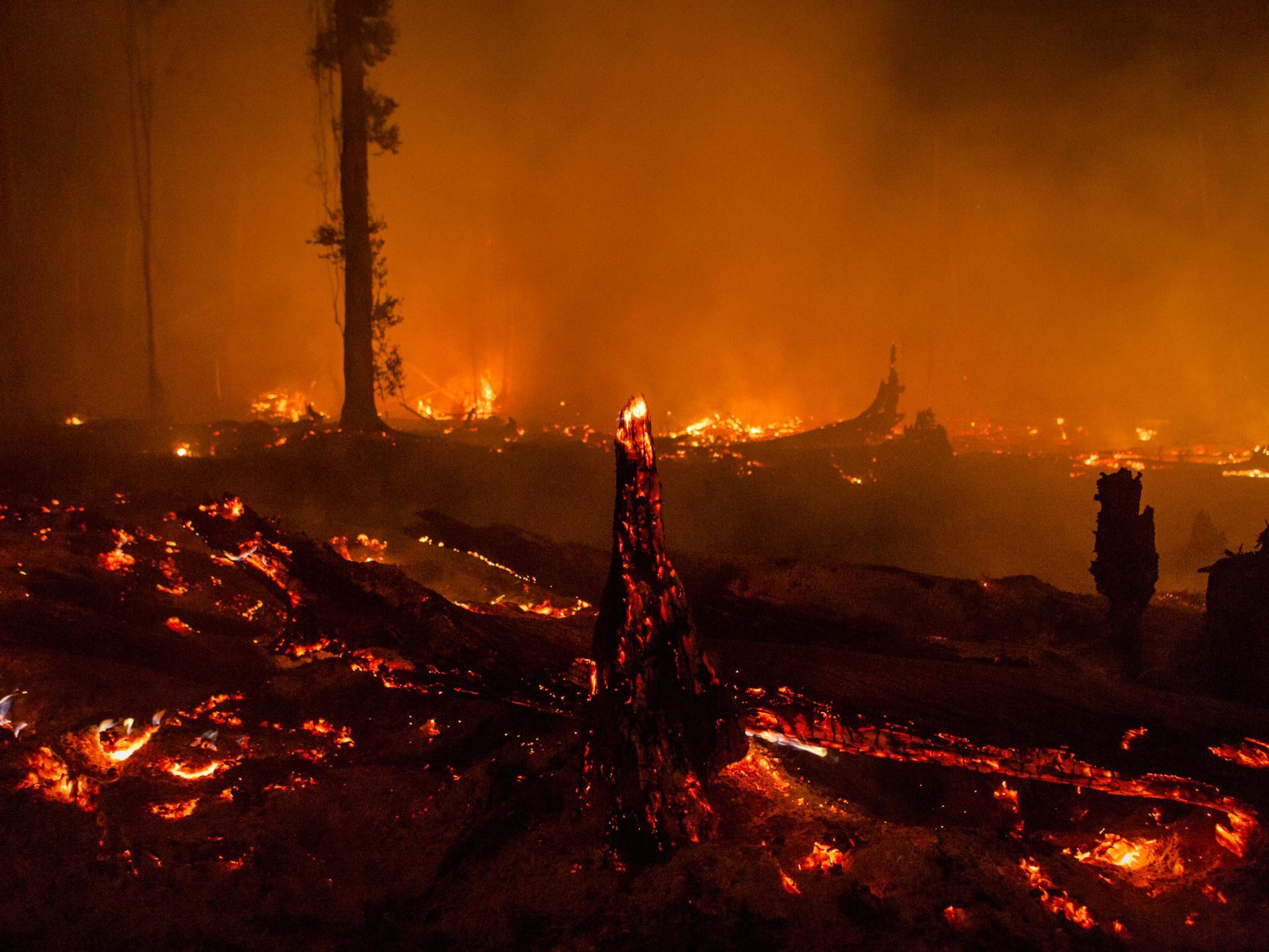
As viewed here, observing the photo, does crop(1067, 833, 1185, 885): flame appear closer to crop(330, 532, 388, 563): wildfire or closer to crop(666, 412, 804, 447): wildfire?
crop(330, 532, 388, 563): wildfire

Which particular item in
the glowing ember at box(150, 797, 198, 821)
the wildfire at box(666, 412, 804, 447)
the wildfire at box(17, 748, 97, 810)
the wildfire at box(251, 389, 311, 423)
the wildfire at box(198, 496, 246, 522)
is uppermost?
the wildfire at box(251, 389, 311, 423)

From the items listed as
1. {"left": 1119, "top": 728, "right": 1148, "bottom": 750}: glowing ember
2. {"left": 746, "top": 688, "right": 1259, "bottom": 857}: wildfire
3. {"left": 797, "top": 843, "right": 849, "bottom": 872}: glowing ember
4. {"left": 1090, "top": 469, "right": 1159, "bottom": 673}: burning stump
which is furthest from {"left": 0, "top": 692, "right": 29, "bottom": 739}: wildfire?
{"left": 1090, "top": 469, "right": 1159, "bottom": 673}: burning stump

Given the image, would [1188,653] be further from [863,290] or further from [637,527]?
[863,290]

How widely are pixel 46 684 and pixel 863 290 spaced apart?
21.1 metres

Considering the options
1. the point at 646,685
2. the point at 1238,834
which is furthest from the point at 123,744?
the point at 1238,834

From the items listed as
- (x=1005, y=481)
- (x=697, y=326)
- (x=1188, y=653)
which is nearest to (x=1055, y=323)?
(x=697, y=326)

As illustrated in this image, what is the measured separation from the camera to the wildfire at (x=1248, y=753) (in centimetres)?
253

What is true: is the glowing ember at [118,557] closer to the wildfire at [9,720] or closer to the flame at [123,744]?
the wildfire at [9,720]

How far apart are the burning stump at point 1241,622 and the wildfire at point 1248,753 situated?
63 cm

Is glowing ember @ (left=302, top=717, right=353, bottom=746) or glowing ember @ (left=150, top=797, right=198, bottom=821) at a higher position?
glowing ember @ (left=302, top=717, right=353, bottom=746)

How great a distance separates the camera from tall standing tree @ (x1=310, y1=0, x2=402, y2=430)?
955 cm

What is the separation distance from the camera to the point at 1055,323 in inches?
758

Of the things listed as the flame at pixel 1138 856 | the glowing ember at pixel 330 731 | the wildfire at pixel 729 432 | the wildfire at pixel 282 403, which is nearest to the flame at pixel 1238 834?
the flame at pixel 1138 856

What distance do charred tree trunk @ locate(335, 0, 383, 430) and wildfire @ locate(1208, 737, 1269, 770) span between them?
9.55 metres
